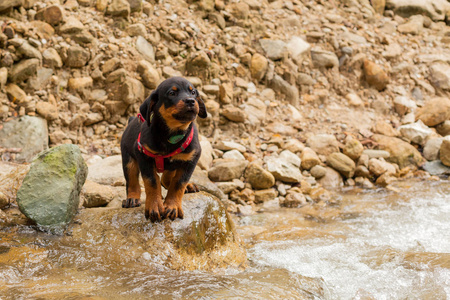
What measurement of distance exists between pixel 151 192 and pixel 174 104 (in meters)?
0.87

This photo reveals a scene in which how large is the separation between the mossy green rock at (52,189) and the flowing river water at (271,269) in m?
0.18

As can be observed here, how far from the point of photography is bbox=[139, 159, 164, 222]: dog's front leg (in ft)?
11.2

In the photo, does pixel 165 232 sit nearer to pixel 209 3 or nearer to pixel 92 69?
pixel 92 69

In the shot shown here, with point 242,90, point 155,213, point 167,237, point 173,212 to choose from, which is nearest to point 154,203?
point 155,213

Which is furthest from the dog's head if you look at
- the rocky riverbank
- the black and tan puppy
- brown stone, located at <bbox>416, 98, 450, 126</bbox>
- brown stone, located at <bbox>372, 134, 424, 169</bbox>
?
brown stone, located at <bbox>416, 98, 450, 126</bbox>

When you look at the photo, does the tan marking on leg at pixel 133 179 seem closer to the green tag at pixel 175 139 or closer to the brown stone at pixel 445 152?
the green tag at pixel 175 139

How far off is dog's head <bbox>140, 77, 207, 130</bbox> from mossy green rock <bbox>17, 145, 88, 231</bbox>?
1.00 m

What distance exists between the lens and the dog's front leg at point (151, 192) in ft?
11.2

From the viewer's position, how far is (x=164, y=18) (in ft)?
28.7

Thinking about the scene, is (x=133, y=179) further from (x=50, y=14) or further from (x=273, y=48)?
(x=273, y=48)

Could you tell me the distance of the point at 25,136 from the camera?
20.8 feet

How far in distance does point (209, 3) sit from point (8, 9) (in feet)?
15.8

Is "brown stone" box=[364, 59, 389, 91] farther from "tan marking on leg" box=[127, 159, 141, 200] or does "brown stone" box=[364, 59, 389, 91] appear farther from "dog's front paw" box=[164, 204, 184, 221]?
"dog's front paw" box=[164, 204, 184, 221]

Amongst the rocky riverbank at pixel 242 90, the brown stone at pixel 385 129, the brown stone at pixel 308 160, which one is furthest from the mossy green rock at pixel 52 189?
the brown stone at pixel 385 129
